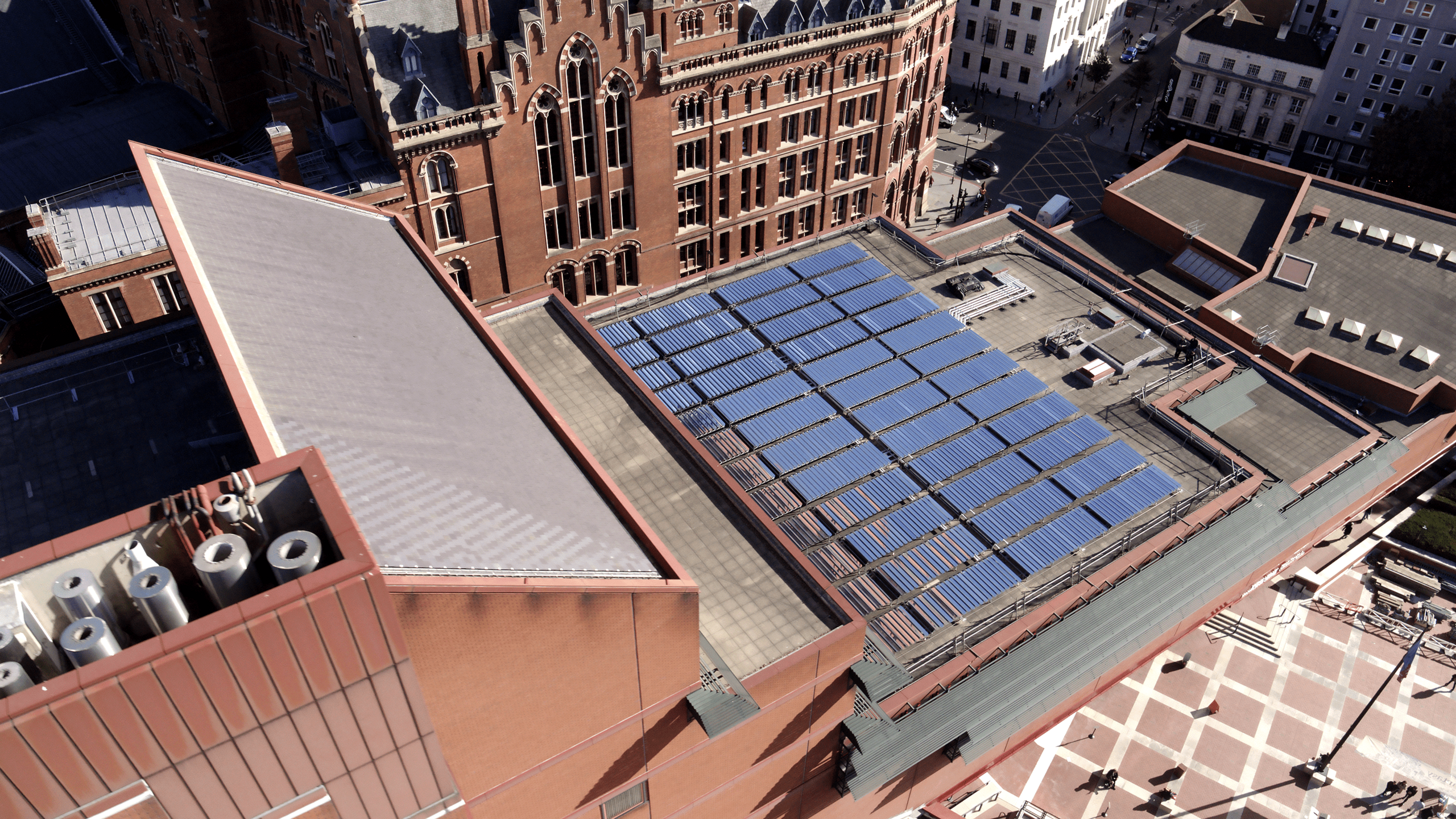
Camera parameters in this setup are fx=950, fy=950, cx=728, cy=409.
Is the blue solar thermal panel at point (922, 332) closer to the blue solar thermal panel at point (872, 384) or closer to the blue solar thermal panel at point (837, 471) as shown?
the blue solar thermal panel at point (872, 384)

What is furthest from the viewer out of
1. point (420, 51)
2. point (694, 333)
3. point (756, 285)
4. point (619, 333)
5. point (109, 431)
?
point (420, 51)

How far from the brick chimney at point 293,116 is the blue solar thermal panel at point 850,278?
122ft

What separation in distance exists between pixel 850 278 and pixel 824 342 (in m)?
7.38

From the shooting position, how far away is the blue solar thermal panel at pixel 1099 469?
4869cm

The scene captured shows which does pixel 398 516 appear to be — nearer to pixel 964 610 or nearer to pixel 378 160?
pixel 964 610

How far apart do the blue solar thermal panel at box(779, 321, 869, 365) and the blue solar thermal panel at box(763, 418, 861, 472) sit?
19.0ft

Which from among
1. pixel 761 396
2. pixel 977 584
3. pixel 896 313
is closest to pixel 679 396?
pixel 761 396

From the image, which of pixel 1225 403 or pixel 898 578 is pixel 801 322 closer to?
pixel 898 578

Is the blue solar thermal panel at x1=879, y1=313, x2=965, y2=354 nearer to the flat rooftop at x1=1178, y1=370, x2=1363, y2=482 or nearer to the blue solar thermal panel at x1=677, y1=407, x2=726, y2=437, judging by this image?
the blue solar thermal panel at x1=677, y1=407, x2=726, y2=437

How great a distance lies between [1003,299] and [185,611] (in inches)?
2010

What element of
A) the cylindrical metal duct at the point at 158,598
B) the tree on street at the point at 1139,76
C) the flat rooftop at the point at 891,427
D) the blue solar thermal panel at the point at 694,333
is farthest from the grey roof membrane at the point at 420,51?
the tree on street at the point at 1139,76

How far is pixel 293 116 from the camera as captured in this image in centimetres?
6681

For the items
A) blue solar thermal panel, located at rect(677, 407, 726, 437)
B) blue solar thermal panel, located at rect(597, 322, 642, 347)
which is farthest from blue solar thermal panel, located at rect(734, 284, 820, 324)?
blue solar thermal panel, located at rect(677, 407, 726, 437)

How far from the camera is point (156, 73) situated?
8894cm
